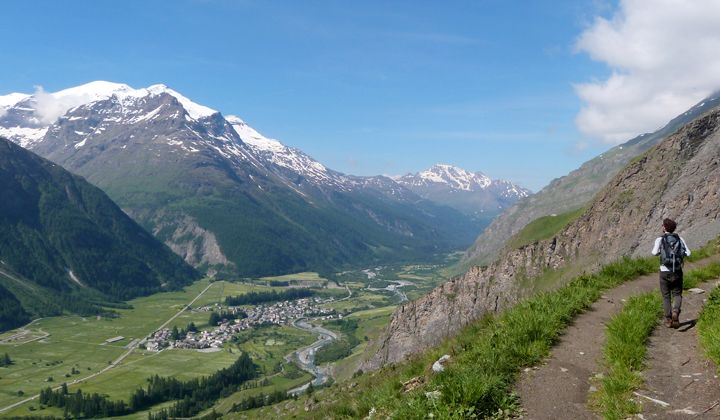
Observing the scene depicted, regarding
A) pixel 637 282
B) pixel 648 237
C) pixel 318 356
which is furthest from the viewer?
pixel 318 356

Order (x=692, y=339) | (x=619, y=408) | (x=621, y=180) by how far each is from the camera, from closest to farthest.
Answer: (x=619, y=408) → (x=692, y=339) → (x=621, y=180)

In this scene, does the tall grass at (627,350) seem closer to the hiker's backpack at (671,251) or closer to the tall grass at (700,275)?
the hiker's backpack at (671,251)

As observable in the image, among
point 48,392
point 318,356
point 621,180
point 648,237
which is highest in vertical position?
point 621,180

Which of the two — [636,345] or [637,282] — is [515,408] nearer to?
[636,345]

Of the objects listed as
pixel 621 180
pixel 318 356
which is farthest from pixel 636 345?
pixel 318 356

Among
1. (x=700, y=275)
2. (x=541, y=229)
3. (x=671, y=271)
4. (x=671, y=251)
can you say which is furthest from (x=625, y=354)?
(x=541, y=229)

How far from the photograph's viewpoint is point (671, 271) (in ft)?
52.4

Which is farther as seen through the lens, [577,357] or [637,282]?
[637,282]

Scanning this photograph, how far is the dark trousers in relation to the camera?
50.5ft

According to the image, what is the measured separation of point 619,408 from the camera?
1016 cm

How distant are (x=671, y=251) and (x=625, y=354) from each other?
573 cm

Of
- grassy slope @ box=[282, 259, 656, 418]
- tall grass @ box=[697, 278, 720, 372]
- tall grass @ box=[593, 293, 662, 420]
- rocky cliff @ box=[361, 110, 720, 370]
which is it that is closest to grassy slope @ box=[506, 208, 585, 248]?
rocky cliff @ box=[361, 110, 720, 370]

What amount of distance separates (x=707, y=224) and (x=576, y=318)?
63.2m

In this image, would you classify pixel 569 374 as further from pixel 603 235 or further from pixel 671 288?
pixel 603 235
